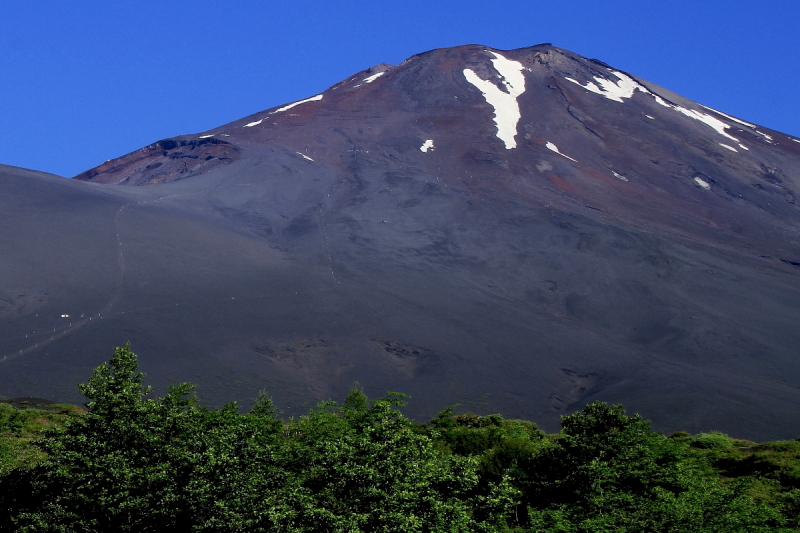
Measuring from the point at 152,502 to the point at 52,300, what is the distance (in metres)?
50.2

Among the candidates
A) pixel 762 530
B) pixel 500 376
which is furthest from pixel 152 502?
pixel 500 376

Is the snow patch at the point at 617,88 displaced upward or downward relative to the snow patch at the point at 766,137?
upward

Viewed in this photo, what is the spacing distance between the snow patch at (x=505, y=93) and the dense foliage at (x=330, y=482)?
88.6 m

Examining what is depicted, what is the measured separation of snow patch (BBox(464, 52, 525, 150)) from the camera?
380 feet

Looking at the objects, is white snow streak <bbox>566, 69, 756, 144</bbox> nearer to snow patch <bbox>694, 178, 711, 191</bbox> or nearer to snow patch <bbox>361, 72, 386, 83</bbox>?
snow patch <bbox>694, 178, 711, 191</bbox>

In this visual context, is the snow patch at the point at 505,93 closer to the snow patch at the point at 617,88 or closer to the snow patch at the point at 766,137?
the snow patch at the point at 617,88

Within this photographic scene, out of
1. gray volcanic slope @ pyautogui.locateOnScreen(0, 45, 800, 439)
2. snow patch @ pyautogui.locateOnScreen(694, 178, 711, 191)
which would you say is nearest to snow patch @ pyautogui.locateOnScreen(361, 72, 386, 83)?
gray volcanic slope @ pyautogui.locateOnScreen(0, 45, 800, 439)

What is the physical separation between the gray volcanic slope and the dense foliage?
30.3m

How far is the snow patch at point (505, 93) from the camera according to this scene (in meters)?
116

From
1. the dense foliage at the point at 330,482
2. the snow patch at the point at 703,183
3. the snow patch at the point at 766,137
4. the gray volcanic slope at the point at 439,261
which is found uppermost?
the snow patch at the point at 766,137

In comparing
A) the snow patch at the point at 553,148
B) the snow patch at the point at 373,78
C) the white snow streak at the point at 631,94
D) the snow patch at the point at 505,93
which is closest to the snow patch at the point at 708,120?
the white snow streak at the point at 631,94

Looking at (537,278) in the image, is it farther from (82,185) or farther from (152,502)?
(152,502)

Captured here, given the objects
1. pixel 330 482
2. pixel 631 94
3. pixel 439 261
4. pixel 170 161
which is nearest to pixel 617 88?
pixel 631 94

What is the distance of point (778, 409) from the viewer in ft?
186
